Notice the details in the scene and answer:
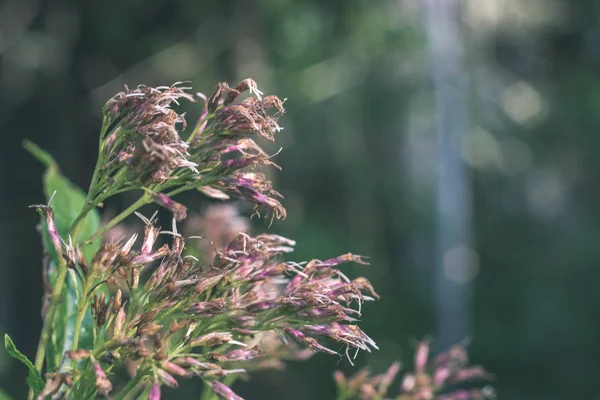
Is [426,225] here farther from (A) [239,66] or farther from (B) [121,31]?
(B) [121,31]

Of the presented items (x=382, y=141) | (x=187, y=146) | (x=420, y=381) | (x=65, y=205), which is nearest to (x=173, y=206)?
(x=187, y=146)

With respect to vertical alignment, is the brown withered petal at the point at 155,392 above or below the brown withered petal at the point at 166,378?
below

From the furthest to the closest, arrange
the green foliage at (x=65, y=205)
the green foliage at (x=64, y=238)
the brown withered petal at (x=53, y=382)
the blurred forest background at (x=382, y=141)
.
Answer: the blurred forest background at (x=382, y=141) → the green foliage at (x=65, y=205) → the green foliage at (x=64, y=238) → the brown withered petal at (x=53, y=382)

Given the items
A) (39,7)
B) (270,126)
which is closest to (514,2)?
(39,7)

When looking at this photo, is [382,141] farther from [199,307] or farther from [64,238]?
[199,307]

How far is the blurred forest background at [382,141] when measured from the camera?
9383mm

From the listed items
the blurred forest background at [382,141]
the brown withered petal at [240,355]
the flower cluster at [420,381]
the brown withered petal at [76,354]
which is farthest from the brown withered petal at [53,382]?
the blurred forest background at [382,141]

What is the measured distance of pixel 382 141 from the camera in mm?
17469

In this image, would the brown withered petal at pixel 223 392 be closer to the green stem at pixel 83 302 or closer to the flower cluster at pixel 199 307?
the flower cluster at pixel 199 307

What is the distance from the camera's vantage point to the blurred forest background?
938cm

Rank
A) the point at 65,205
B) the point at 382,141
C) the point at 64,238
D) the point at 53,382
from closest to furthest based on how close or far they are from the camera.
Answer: the point at 53,382
the point at 64,238
the point at 65,205
the point at 382,141

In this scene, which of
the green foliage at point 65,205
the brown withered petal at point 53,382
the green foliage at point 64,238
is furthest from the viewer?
the green foliage at point 65,205

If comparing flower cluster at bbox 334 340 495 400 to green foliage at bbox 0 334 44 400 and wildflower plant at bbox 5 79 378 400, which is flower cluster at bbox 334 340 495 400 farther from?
green foliage at bbox 0 334 44 400

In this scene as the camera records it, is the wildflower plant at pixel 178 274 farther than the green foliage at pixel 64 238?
No
